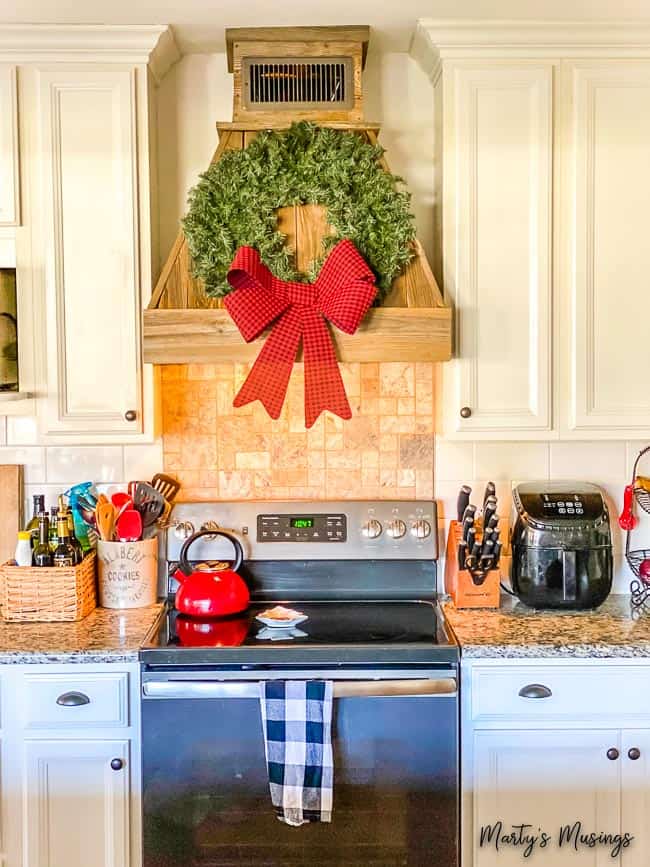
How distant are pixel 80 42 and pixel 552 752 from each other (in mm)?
2125

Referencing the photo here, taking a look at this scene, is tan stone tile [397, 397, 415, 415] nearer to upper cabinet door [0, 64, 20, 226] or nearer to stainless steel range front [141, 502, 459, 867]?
stainless steel range front [141, 502, 459, 867]

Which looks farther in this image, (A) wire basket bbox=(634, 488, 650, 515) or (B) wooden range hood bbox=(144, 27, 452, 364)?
(A) wire basket bbox=(634, 488, 650, 515)

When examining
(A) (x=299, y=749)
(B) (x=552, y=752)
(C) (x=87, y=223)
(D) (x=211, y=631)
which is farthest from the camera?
(C) (x=87, y=223)

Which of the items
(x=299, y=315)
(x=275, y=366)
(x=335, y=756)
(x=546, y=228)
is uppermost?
(x=546, y=228)

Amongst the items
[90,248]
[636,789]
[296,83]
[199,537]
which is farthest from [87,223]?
[636,789]

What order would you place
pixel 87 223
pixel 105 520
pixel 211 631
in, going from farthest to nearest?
pixel 105 520, pixel 87 223, pixel 211 631

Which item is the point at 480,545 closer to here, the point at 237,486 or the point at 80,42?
the point at 237,486

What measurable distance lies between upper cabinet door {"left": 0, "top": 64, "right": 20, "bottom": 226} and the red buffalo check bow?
0.63 metres

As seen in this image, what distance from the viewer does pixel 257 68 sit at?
2.31 m

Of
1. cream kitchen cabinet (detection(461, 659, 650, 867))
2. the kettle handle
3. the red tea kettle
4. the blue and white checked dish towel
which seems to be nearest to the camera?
the blue and white checked dish towel

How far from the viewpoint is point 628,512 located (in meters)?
2.51

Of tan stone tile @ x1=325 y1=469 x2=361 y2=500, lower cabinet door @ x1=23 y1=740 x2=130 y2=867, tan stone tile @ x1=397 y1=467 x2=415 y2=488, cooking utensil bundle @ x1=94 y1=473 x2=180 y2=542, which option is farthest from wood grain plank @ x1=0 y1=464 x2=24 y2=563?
tan stone tile @ x1=397 y1=467 x2=415 y2=488

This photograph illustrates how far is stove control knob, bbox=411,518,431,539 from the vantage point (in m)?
2.46

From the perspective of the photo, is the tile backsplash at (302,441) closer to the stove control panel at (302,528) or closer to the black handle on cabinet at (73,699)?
the stove control panel at (302,528)
